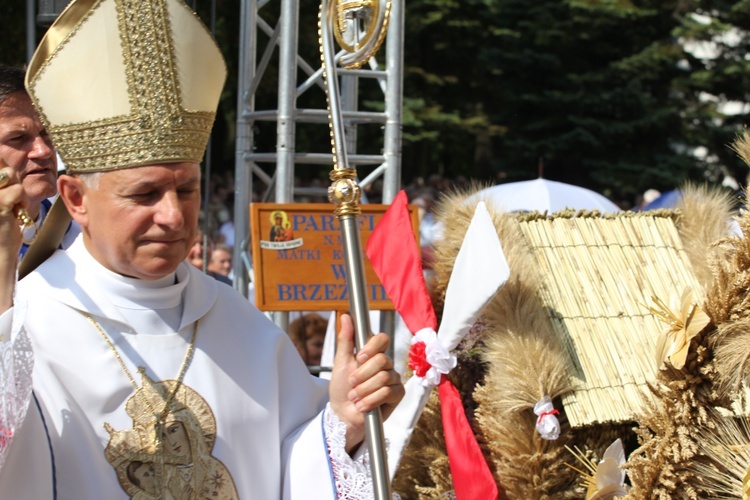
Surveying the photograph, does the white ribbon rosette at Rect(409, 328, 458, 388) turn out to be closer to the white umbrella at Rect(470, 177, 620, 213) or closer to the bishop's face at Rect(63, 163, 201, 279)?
the bishop's face at Rect(63, 163, 201, 279)

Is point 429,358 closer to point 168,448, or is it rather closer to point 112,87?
point 168,448

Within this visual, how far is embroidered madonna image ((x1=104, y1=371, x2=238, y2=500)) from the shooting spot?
7.56 ft

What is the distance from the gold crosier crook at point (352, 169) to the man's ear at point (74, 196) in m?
0.55

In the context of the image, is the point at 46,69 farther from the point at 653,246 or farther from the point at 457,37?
the point at 457,37

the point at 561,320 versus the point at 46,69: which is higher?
the point at 46,69

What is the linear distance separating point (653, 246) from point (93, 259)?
6.02ft

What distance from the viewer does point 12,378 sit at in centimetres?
196

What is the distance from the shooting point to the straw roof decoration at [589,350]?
97.6 inches

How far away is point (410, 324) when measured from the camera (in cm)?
316

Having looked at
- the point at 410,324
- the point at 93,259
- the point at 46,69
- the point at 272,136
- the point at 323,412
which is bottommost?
the point at 272,136

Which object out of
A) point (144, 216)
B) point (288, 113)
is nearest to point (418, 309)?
point (144, 216)

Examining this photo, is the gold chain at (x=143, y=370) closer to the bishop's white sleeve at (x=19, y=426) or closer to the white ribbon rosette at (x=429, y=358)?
the bishop's white sleeve at (x=19, y=426)

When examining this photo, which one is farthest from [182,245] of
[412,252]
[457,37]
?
[457,37]

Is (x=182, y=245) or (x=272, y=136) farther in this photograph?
(x=272, y=136)
